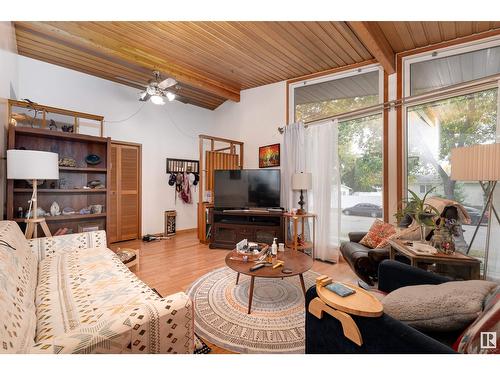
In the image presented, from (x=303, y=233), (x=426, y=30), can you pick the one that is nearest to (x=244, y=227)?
(x=303, y=233)

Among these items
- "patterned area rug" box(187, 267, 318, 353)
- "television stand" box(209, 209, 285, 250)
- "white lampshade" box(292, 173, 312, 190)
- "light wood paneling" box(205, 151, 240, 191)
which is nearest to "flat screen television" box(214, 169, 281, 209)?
"television stand" box(209, 209, 285, 250)

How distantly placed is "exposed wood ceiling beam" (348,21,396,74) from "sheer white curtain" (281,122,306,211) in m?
1.35

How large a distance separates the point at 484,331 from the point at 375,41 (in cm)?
280

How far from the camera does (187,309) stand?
1.00 metres

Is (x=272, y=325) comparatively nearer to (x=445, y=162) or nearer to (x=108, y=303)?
(x=108, y=303)

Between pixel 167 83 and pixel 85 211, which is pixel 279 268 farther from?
pixel 167 83

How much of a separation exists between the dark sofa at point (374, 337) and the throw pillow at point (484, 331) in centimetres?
9

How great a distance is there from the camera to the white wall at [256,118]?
13.6 feet

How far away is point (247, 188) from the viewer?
3.88 metres

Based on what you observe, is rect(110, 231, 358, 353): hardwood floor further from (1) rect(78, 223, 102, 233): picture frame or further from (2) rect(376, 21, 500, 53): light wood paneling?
(2) rect(376, 21, 500, 53): light wood paneling

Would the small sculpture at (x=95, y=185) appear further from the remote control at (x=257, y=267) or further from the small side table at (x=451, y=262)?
the small side table at (x=451, y=262)

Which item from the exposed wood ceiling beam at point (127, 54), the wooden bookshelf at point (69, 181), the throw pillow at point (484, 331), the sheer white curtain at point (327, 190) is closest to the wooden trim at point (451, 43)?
the sheer white curtain at point (327, 190)
